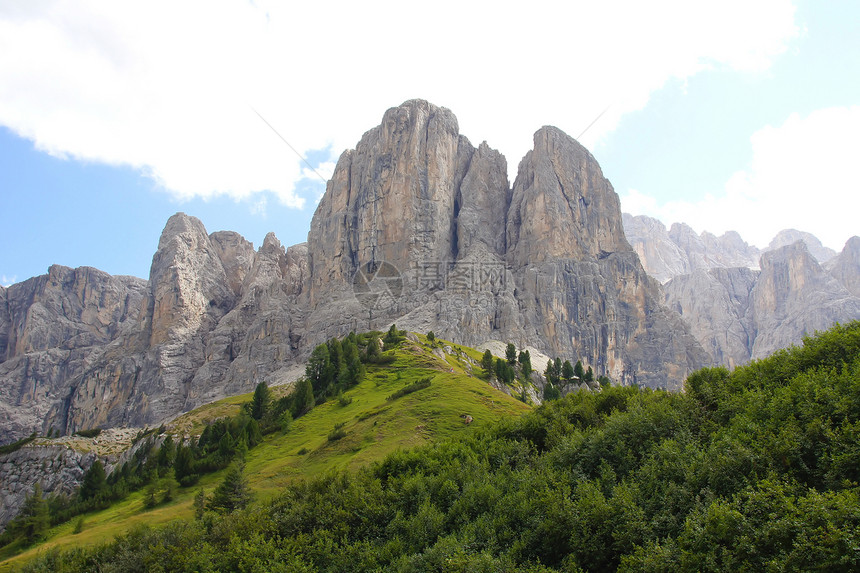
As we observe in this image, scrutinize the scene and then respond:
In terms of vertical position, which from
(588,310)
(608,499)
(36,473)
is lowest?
(36,473)

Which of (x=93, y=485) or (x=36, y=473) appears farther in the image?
(x=36, y=473)

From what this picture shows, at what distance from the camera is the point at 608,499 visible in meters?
25.4

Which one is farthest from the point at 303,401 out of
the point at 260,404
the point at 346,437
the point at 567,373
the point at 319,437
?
the point at 567,373

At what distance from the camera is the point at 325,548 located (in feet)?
98.3

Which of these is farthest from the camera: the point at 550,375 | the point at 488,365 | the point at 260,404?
the point at 550,375

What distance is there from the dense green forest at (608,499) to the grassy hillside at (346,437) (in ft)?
30.0

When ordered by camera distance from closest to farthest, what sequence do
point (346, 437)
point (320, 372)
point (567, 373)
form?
point (346, 437) < point (320, 372) < point (567, 373)

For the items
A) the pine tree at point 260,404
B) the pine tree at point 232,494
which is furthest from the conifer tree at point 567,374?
the pine tree at point 232,494

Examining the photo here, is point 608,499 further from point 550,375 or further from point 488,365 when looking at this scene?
point 550,375

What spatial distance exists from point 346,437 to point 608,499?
3965 centimetres

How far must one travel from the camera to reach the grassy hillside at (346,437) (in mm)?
49625

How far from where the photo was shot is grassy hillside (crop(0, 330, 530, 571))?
4962cm

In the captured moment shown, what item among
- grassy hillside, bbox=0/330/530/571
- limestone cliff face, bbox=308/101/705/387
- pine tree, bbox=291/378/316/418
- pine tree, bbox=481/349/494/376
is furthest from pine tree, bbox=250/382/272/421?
limestone cliff face, bbox=308/101/705/387

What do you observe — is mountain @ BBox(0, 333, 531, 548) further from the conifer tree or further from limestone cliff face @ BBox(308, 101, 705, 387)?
limestone cliff face @ BBox(308, 101, 705, 387)
